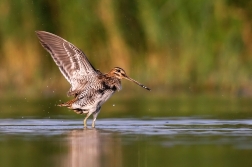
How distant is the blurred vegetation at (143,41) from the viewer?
1819 centimetres

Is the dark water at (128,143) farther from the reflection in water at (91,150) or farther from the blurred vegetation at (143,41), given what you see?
the blurred vegetation at (143,41)

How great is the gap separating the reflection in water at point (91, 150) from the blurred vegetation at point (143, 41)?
22.6 feet

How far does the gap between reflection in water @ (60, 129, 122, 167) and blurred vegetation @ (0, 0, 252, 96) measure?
689 cm

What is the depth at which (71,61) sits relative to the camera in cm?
1342

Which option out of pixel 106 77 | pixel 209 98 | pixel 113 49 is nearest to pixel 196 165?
pixel 106 77

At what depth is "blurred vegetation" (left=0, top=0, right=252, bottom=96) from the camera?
59.7 ft

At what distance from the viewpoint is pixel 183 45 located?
731 inches

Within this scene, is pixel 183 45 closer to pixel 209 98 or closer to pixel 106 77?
pixel 209 98

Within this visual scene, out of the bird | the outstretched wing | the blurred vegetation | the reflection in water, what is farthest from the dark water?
the blurred vegetation

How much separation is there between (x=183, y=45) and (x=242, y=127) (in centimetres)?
659

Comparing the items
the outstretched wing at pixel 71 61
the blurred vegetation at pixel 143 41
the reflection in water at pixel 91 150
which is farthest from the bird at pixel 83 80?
the blurred vegetation at pixel 143 41

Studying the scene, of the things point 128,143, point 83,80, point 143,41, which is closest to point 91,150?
point 128,143

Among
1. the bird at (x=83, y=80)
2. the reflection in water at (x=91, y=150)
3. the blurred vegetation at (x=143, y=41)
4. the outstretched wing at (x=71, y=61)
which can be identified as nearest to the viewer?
the reflection in water at (x=91, y=150)

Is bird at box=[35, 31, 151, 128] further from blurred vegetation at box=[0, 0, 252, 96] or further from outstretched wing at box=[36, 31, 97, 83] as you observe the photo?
blurred vegetation at box=[0, 0, 252, 96]
